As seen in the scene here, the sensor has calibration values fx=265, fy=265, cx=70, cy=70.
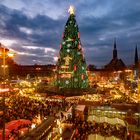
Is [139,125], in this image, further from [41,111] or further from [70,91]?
[70,91]

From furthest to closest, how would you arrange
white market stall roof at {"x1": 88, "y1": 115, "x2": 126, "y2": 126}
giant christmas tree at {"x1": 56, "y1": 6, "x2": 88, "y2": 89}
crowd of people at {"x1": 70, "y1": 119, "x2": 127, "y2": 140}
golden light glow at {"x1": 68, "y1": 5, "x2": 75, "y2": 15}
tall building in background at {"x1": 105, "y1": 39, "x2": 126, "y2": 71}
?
tall building in background at {"x1": 105, "y1": 39, "x2": 126, "y2": 71} < golden light glow at {"x1": 68, "y1": 5, "x2": 75, "y2": 15} < giant christmas tree at {"x1": 56, "y1": 6, "x2": 88, "y2": 89} < white market stall roof at {"x1": 88, "y1": 115, "x2": 126, "y2": 126} < crowd of people at {"x1": 70, "y1": 119, "x2": 127, "y2": 140}

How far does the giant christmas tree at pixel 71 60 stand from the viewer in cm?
4972

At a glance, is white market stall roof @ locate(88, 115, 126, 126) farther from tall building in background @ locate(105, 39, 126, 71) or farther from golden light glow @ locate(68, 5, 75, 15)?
tall building in background @ locate(105, 39, 126, 71)

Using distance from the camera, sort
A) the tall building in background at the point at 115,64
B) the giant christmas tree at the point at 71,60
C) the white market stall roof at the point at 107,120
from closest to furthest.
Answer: the white market stall roof at the point at 107,120, the giant christmas tree at the point at 71,60, the tall building in background at the point at 115,64

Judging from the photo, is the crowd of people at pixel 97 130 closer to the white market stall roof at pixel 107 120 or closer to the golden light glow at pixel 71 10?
the white market stall roof at pixel 107 120

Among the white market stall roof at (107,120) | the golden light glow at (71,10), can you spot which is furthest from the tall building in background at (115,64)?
the white market stall roof at (107,120)

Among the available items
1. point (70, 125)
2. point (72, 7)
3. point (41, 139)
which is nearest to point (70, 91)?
point (72, 7)

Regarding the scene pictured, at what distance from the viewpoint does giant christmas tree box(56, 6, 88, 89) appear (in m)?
49.7

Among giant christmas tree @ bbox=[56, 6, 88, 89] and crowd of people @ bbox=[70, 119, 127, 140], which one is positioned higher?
giant christmas tree @ bbox=[56, 6, 88, 89]

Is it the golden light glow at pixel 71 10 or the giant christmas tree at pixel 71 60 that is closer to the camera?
the giant christmas tree at pixel 71 60

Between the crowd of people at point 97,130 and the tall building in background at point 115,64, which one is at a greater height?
the tall building in background at point 115,64

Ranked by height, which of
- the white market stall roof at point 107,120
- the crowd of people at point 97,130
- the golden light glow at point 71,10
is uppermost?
the golden light glow at point 71,10

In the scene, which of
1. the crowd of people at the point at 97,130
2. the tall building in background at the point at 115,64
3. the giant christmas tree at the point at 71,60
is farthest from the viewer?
the tall building in background at the point at 115,64

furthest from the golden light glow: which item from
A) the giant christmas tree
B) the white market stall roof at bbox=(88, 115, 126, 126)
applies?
the white market stall roof at bbox=(88, 115, 126, 126)
